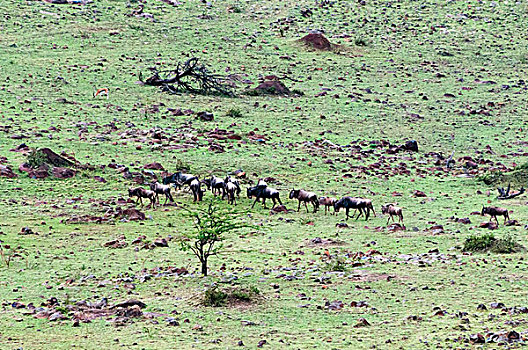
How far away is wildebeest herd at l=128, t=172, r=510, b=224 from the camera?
55.4 ft

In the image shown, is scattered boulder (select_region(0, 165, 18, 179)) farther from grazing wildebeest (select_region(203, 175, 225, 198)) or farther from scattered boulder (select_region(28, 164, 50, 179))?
grazing wildebeest (select_region(203, 175, 225, 198))

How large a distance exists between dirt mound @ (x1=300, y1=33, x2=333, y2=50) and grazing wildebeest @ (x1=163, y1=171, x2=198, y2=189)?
1898 centimetres

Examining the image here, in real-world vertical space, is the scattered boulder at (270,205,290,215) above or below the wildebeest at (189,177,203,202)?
below

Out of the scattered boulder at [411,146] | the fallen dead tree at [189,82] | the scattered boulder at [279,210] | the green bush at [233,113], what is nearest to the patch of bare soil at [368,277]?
the scattered boulder at [279,210]

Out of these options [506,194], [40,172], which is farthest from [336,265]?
[40,172]

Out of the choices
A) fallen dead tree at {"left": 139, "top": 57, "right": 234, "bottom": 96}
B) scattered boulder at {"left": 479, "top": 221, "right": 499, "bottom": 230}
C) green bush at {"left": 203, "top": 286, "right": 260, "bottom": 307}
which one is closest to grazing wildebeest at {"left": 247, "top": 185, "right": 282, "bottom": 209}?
scattered boulder at {"left": 479, "top": 221, "right": 499, "bottom": 230}

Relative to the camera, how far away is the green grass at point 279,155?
399 inches

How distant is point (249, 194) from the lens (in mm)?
18547

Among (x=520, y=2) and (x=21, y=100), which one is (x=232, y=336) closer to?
(x=21, y=100)

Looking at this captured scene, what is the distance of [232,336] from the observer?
9297mm

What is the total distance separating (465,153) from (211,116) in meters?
8.70

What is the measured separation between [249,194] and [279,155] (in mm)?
4630

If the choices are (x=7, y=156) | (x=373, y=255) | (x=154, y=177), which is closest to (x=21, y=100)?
(x=7, y=156)

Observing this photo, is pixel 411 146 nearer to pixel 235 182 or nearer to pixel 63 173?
pixel 235 182
